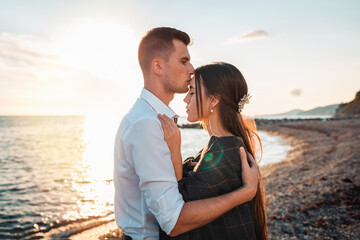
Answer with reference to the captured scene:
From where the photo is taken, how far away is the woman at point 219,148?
2213 mm

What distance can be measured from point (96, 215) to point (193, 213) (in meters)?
8.78

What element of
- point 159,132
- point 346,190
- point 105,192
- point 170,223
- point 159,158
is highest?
point 159,132

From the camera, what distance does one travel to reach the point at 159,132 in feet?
6.56

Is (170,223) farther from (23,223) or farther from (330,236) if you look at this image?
(23,223)

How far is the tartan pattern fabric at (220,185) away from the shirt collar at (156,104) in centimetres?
53

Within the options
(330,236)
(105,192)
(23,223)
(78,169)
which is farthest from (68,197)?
(330,236)

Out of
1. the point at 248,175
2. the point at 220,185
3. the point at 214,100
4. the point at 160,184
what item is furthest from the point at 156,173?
the point at 214,100

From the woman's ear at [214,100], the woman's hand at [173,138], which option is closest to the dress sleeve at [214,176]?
the woman's hand at [173,138]

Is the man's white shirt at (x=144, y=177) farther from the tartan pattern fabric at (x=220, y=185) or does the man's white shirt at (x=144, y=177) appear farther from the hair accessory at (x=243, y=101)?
the hair accessory at (x=243, y=101)

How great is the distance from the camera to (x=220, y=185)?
2.25m

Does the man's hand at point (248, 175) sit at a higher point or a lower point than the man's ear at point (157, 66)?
lower

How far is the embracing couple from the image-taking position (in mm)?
1913

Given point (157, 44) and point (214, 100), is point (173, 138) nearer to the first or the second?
point (214, 100)

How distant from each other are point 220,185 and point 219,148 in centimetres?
34
